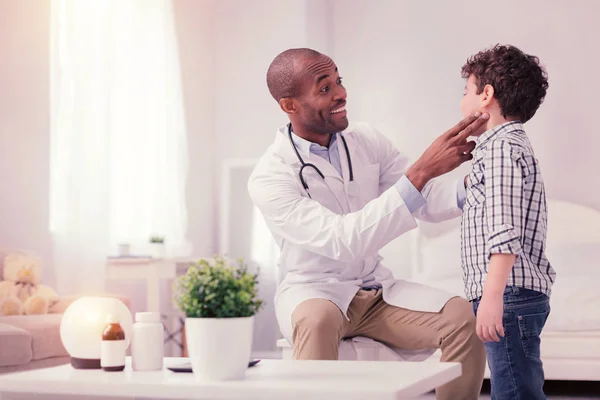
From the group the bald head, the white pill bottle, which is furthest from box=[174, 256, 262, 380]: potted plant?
the bald head

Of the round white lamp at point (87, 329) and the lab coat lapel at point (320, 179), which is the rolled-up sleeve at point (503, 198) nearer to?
the lab coat lapel at point (320, 179)

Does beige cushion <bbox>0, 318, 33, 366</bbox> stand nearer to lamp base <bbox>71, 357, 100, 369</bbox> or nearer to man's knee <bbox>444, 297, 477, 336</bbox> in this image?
lamp base <bbox>71, 357, 100, 369</bbox>

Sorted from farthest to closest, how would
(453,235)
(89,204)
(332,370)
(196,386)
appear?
(453,235) < (89,204) < (332,370) < (196,386)

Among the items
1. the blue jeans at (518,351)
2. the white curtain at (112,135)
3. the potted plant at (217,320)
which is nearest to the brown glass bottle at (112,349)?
the potted plant at (217,320)

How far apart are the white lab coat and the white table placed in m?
0.44

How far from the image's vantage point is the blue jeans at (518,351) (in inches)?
64.4

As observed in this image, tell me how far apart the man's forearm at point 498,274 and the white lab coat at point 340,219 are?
1.09ft

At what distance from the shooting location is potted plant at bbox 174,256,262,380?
1409 mm

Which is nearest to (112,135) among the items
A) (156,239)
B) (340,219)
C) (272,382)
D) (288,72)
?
(156,239)

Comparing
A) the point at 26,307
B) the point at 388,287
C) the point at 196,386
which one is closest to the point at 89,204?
the point at 26,307

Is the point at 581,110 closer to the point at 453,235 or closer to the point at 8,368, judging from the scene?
the point at 453,235

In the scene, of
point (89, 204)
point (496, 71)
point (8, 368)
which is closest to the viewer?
point (496, 71)

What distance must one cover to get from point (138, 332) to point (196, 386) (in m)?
0.29

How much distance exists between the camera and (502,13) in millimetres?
4738
